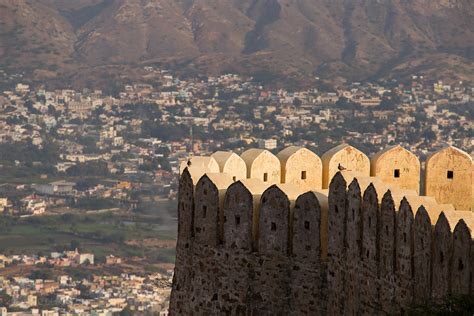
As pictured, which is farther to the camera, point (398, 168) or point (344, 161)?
point (344, 161)

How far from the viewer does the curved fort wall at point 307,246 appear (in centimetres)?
1100

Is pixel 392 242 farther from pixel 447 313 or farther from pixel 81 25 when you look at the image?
pixel 81 25

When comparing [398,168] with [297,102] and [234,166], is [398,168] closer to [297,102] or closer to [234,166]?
[234,166]

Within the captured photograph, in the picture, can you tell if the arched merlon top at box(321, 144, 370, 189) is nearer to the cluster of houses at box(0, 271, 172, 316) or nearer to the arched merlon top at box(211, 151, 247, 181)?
the arched merlon top at box(211, 151, 247, 181)

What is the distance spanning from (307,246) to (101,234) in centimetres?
8977

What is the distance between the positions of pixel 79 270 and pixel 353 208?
79.4m

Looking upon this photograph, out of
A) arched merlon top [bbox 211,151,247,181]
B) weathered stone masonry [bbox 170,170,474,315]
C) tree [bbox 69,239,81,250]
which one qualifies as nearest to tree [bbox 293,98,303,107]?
tree [bbox 69,239,81,250]

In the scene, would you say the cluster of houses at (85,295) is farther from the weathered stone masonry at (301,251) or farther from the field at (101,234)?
the weathered stone masonry at (301,251)

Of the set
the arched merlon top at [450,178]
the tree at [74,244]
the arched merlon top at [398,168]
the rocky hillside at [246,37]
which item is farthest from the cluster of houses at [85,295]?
the rocky hillside at [246,37]

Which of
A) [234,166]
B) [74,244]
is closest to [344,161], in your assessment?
[234,166]

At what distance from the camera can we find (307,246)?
1304 cm

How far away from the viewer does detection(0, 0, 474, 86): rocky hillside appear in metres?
163

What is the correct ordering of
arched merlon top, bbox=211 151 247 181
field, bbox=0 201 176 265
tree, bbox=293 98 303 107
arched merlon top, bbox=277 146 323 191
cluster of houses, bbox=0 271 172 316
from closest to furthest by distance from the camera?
1. arched merlon top, bbox=277 146 323 191
2. arched merlon top, bbox=211 151 247 181
3. cluster of houses, bbox=0 271 172 316
4. field, bbox=0 201 176 265
5. tree, bbox=293 98 303 107

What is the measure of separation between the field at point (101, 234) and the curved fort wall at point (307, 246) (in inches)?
3012
